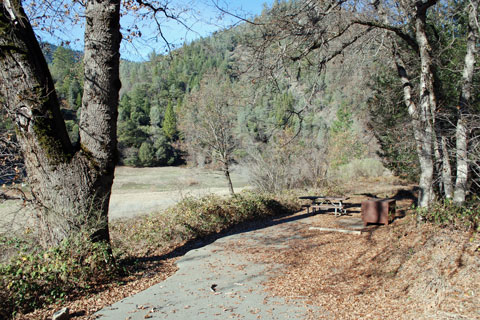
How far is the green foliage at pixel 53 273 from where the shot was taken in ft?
15.3

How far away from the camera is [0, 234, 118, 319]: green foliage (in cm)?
468

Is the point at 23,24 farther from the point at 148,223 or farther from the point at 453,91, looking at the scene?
the point at 453,91

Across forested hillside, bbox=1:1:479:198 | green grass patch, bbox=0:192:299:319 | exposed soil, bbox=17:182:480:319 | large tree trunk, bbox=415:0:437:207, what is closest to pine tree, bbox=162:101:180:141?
forested hillside, bbox=1:1:479:198

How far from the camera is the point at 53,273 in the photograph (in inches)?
203

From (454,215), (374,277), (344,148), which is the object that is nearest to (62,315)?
(374,277)

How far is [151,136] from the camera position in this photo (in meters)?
55.4

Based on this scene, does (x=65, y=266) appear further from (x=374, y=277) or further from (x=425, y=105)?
(x=425, y=105)

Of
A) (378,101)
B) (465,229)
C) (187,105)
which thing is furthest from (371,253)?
(187,105)

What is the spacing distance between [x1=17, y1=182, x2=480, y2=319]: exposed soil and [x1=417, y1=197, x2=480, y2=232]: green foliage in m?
0.25

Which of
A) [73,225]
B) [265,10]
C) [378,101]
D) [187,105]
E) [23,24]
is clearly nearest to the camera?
[23,24]

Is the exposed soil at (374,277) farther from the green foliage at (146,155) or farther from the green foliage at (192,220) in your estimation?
the green foliage at (146,155)

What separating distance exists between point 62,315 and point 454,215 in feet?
23.3

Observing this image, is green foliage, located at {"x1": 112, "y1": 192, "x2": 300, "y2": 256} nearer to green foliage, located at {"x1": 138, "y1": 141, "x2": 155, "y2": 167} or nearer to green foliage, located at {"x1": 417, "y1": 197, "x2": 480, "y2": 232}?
green foliage, located at {"x1": 417, "y1": 197, "x2": 480, "y2": 232}

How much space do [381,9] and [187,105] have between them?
13413mm
